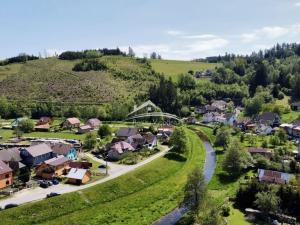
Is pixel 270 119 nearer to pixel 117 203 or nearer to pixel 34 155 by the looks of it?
pixel 117 203

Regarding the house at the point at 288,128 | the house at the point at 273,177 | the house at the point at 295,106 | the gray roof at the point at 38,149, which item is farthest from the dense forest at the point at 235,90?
the gray roof at the point at 38,149

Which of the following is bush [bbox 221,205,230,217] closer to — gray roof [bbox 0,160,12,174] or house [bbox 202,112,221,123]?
gray roof [bbox 0,160,12,174]

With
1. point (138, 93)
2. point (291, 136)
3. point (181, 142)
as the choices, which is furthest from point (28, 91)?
point (291, 136)

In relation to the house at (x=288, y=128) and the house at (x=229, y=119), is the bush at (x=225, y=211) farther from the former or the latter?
the house at (x=229, y=119)

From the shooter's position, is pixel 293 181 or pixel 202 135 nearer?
pixel 293 181

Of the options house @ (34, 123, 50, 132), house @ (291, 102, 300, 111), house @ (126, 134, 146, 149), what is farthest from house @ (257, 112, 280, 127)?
house @ (34, 123, 50, 132)

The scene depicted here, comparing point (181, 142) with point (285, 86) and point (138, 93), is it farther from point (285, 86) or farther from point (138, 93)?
point (285, 86)
